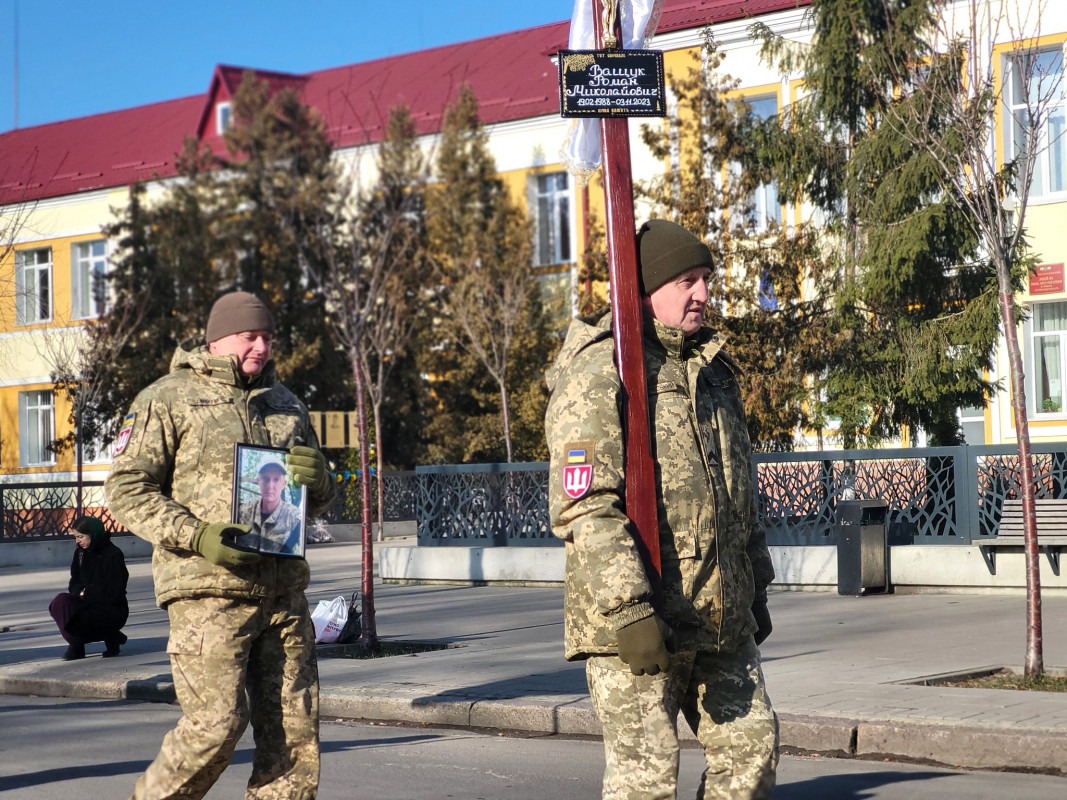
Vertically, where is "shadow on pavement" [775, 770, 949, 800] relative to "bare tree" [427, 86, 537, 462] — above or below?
below

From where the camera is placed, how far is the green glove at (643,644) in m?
3.90

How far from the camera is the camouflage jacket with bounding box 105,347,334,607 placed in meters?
5.07

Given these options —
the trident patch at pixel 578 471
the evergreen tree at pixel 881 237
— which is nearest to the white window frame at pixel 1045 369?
the evergreen tree at pixel 881 237

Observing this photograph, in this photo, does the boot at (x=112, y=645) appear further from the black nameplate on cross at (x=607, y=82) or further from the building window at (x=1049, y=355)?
the building window at (x=1049, y=355)

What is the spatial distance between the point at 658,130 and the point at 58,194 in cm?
2393

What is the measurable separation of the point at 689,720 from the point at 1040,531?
1065cm

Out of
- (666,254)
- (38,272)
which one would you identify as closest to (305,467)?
(666,254)

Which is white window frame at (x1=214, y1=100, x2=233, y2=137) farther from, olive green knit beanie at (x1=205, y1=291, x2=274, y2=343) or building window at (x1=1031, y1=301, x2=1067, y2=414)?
olive green knit beanie at (x1=205, y1=291, x2=274, y2=343)

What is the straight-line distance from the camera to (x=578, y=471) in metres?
4.02

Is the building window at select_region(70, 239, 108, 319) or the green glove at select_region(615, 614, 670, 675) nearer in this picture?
the green glove at select_region(615, 614, 670, 675)

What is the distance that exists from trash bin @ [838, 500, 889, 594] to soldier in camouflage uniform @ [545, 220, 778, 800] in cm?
1085

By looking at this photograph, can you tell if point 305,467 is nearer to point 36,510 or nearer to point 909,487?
point 909,487

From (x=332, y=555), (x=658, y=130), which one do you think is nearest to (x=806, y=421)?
(x=658, y=130)

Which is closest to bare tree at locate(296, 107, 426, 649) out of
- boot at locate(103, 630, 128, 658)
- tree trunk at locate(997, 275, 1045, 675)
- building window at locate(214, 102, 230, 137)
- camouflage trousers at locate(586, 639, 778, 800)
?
building window at locate(214, 102, 230, 137)
